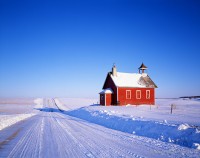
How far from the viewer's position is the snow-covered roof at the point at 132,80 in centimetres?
4076

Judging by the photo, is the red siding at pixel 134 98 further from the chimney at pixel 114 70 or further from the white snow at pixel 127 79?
the chimney at pixel 114 70

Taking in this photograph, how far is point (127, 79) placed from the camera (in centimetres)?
4272

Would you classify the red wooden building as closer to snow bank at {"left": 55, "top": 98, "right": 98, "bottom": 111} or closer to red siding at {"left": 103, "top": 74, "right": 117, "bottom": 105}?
red siding at {"left": 103, "top": 74, "right": 117, "bottom": 105}

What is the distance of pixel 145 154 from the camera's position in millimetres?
7043

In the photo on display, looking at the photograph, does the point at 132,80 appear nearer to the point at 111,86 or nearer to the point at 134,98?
the point at 134,98

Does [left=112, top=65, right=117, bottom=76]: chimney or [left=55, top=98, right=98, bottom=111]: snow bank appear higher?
[left=112, top=65, right=117, bottom=76]: chimney

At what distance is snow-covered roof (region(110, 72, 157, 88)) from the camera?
40759 millimetres

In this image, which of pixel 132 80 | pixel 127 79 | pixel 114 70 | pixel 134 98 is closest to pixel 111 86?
pixel 114 70

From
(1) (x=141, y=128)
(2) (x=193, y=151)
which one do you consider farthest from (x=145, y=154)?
(1) (x=141, y=128)

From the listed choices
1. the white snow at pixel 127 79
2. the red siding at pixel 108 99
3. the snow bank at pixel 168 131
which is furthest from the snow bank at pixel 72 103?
the snow bank at pixel 168 131

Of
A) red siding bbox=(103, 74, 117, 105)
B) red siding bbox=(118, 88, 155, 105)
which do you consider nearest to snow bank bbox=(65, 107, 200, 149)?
red siding bbox=(118, 88, 155, 105)

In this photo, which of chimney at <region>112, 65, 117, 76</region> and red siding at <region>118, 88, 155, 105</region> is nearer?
red siding at <region>118, 88, 155, 105</region>

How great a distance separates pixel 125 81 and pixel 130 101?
A: 4247mm

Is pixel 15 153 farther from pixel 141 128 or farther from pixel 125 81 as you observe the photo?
pixel 125 81
